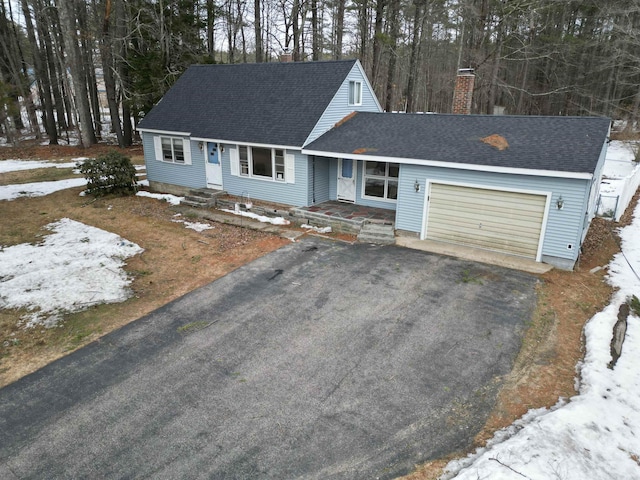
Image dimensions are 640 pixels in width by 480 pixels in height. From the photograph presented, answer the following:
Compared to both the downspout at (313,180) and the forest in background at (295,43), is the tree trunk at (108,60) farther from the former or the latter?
the downspout at (313,180)

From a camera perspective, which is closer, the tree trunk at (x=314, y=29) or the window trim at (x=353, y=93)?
the window trim at (x=353, y=93)

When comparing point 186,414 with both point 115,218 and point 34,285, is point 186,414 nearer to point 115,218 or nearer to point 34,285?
point 34,285

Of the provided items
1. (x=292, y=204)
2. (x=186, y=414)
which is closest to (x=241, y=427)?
(x=186, y=414)

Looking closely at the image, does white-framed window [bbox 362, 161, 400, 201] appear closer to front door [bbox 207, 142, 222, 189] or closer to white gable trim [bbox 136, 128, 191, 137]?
front door [bbox 207, 142, 222, 189]

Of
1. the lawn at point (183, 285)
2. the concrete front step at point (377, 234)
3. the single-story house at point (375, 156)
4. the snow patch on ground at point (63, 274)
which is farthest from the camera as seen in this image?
the concrete front step at point (377, 234)

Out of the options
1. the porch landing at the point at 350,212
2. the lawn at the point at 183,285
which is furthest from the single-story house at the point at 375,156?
the lawn at the point at 183,285

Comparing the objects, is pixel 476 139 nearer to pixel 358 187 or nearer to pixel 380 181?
pixel 380 181
